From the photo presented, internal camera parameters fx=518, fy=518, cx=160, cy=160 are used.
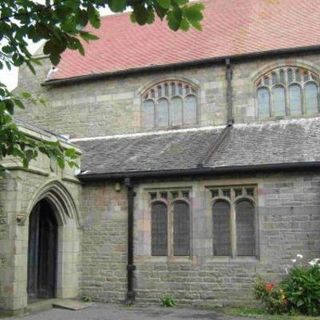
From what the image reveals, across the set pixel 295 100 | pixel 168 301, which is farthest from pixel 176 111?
pixel 168 301

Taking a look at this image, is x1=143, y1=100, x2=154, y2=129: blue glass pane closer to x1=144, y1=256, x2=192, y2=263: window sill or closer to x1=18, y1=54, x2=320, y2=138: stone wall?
x1=18, y1=54, x2=320, y2=138: stone wall

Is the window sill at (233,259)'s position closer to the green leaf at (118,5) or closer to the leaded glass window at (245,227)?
the leaded glass window at (245,227)

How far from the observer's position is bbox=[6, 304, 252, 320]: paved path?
33.5 ft

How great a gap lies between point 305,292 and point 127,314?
362 cm

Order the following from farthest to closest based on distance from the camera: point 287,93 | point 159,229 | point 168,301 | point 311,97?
1. point 287,93
2. point 311,97
3. point 159,229
4. point 168,301

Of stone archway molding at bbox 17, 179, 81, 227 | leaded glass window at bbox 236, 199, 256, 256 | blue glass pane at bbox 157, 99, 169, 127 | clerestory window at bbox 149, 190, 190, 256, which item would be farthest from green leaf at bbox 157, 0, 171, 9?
blue glass pane at bbox 157, 99, 169, 127

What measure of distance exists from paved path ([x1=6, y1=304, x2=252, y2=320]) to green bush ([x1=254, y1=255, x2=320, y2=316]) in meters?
0.75

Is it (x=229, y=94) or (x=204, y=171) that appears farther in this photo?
(x=229, y=94)

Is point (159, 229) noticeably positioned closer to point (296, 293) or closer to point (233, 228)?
point (233, 228)

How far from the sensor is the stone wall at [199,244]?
11.2m

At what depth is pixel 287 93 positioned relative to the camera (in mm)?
14453

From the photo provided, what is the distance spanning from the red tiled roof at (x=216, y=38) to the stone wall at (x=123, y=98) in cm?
39

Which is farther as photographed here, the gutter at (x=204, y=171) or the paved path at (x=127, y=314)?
the gutter at (x=204, y=171)

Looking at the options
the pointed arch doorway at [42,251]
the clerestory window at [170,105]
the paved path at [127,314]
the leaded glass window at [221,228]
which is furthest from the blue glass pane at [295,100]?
the pointed arch doorway at [42,251]
